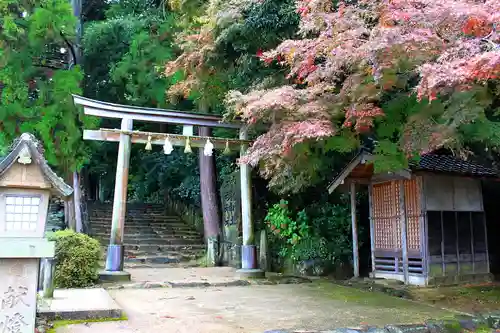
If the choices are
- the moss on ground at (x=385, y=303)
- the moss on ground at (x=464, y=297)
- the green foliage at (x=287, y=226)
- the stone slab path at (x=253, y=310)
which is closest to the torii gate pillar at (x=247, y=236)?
the green foliage at (x=287, y=226)

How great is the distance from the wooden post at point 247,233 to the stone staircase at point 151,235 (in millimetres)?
4232

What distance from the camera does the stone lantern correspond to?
Answer: 5.18 metres

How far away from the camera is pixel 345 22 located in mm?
7055

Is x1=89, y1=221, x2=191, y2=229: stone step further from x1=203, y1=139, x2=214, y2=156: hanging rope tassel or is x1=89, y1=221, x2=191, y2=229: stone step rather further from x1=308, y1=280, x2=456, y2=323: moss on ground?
x1=308, y1=280, x2=456, y2=323: moss on ground

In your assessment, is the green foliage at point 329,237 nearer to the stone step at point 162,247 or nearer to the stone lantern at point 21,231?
the stone step at point 162,247

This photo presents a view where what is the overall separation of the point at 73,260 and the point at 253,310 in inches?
169

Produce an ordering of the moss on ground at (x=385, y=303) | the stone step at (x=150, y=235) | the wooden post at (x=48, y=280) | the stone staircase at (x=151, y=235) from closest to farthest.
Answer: the moss on ground at (x=385, y=303) → the wooden post at (x=48, y=280) → the stone staircase at (x=151, y=235) → the stone step at (x=150, y=235)

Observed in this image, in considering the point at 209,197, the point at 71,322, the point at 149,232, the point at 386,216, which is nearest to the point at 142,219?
the point at 149,232

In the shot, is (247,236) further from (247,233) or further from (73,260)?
(73,260)

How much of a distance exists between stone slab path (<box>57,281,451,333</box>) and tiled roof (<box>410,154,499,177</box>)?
2.99 m

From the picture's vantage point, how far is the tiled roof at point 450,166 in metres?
10.0

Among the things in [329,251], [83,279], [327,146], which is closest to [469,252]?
[329,251]

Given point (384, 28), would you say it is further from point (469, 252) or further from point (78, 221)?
point (78, 221)

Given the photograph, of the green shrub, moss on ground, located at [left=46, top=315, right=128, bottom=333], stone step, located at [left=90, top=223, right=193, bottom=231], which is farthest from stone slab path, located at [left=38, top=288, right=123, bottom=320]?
stone step, located at [left=90, top=223, right=193, bottom=231]
